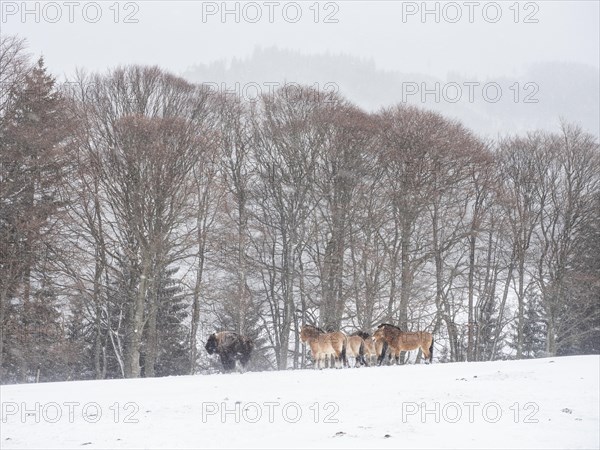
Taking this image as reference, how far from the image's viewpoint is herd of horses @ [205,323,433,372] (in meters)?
17.6

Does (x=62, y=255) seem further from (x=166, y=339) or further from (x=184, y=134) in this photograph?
(x=166, y=339)

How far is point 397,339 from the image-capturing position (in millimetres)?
19000

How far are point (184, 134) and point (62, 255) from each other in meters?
6.92

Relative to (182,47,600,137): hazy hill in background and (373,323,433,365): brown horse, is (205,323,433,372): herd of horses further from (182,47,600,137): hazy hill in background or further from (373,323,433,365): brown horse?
(182,47,600,137): hazy hill in background

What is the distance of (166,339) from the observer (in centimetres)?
3553

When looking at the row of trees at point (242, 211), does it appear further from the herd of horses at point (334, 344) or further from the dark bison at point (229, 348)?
the herd of horses at point (334, 344)

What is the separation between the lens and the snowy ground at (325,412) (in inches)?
296

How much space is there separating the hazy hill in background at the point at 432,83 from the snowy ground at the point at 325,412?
122334 mm

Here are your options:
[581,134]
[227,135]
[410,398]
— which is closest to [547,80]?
[581,134]

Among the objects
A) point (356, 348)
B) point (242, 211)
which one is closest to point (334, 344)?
point (356, 348)

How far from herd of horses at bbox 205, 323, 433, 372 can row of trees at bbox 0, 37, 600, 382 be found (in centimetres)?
806

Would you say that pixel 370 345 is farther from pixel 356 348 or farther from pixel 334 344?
pixel 334 344

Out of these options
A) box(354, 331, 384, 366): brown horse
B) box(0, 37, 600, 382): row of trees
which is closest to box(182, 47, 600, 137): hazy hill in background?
box(0, 37, 600, 382): row of trees

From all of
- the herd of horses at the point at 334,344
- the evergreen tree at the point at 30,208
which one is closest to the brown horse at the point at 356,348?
the herd of horses at the point at 334,344
